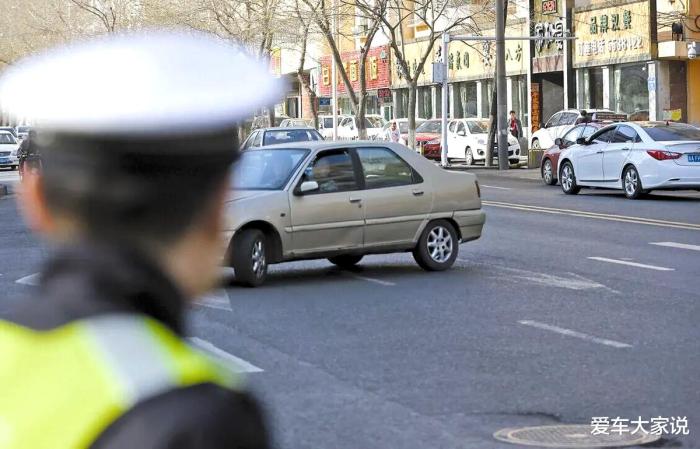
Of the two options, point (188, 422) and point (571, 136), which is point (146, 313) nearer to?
point (188, 422)

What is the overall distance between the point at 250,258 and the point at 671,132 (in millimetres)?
14042

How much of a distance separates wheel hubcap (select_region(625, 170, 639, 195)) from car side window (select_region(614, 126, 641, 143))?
618mm

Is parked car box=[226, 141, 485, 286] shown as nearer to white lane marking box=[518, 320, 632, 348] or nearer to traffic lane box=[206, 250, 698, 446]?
traffic lane box=[206, 250, 698, 446]

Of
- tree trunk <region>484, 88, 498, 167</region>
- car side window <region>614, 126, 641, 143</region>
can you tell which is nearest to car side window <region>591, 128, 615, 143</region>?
car side window <region>614, 126, 641, 143</region>

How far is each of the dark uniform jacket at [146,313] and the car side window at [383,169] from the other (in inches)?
509

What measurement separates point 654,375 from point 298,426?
2.57m

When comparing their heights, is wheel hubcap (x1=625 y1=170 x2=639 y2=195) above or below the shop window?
below

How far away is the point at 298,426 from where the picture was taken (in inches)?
284

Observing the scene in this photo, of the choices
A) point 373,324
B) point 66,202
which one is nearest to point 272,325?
point 373,324

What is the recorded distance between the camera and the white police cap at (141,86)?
4.48ft

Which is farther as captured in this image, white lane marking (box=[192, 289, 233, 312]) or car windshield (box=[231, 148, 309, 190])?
car windshield (box=[231, 148, 309, 190])

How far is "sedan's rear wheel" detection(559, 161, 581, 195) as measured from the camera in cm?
2755

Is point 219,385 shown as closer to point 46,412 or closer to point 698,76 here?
point 46,412

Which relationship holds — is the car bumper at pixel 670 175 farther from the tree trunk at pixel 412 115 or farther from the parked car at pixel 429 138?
the parked car at pixel 429 138
